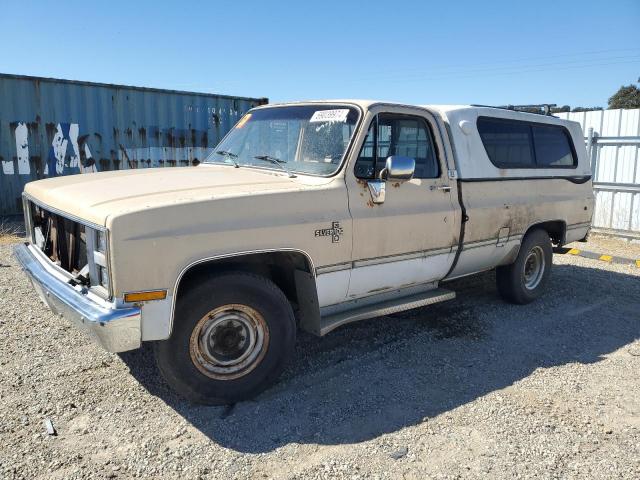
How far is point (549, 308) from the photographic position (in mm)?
5770

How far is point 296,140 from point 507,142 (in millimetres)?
2391

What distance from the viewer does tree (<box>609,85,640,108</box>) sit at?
132 ft

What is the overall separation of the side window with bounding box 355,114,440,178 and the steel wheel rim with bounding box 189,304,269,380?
1.33m

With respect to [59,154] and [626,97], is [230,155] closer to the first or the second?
[59,154]

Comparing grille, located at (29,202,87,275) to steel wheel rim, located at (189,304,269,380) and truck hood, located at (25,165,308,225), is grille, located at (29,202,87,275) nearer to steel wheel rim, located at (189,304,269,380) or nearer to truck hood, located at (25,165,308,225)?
truck hood, located at (25,165,308,225)

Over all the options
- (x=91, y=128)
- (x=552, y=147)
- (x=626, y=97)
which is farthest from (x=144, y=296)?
(x=626, y=97)

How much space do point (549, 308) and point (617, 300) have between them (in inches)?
40.5

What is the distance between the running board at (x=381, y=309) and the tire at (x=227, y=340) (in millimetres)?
313

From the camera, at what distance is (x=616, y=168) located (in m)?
10.2

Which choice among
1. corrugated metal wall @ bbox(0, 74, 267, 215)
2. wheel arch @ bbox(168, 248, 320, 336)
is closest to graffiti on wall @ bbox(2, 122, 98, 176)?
corrugated metal wall @ bbox(0, 74, 267, 215)

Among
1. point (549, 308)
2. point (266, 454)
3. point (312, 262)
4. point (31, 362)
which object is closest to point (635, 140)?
point (549, 308)

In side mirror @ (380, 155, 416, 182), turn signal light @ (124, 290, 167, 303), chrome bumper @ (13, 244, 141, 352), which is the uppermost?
side mirror @ (380, 155, 416, 182)

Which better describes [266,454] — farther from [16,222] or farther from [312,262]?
[16,222]

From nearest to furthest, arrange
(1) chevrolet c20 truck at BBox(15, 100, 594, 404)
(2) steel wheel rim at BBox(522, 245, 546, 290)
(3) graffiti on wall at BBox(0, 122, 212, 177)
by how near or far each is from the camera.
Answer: (1) chevrolet c20 truck at BBox(15, 100, 594, 404) < (2) steel wheel rim at BBox(522, 245, 546, 290) < (3) graffiti on wall at BBox(0, 122, 212, 177)
